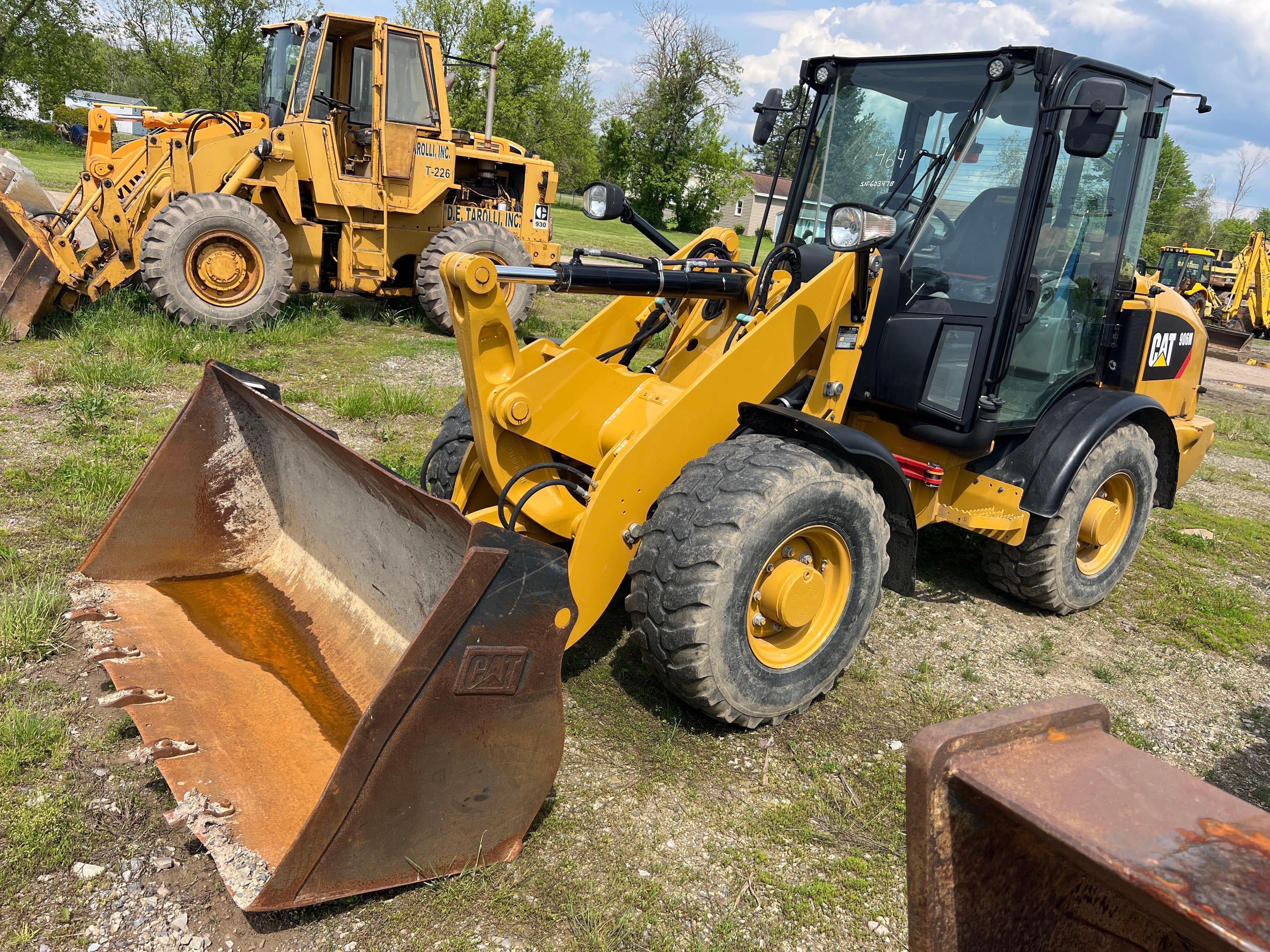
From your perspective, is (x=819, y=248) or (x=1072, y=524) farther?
(x=1072, y=524)

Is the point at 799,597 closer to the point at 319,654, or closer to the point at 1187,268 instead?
the point at 319,654

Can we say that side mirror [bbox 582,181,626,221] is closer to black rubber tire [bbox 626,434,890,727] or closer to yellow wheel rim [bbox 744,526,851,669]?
black rubber tire [bbox 626,434,890,727]

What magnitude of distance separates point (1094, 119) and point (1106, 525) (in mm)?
2322

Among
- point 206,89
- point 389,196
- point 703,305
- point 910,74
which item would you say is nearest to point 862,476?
point 703,305

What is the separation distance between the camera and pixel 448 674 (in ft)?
7.88

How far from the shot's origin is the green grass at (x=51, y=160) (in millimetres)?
21297

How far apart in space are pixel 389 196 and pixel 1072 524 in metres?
7.80

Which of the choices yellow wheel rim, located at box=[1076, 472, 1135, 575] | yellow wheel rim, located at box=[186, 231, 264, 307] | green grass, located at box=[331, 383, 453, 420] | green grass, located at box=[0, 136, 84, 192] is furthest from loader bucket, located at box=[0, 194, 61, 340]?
green grass, located at box=[0, 136, 84, 192]

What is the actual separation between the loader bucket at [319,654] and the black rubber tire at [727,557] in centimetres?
65

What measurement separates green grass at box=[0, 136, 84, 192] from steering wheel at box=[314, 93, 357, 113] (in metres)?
12.8

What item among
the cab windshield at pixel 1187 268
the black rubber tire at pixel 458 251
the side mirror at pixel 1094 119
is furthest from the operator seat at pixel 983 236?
the cab windshield at pixel 1187 268

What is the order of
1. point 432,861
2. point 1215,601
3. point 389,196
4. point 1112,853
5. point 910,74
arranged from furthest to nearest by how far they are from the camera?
point 389,196, point 1215,601, point 910,74, point 432,861, point 1112,853

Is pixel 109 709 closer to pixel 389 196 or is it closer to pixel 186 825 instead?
pixel 186 825

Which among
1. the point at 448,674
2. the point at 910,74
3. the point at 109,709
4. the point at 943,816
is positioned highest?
the point at 910,74
